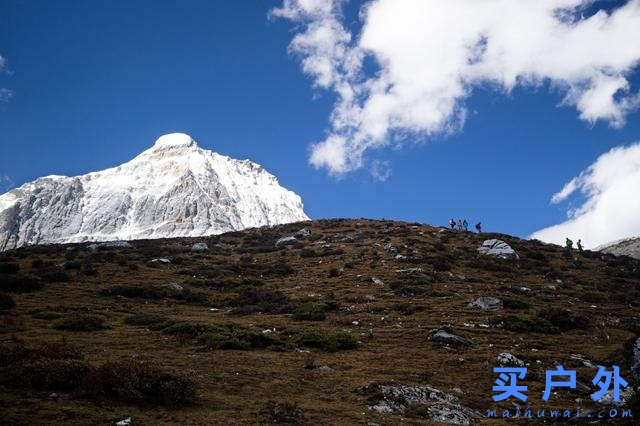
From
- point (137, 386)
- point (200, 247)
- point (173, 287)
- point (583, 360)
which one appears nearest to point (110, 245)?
point (200, 247)

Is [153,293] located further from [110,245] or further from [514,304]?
[110,245]

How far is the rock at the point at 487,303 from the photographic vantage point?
26.0 m

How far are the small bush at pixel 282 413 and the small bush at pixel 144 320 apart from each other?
10.9 m

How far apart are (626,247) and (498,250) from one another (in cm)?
3551

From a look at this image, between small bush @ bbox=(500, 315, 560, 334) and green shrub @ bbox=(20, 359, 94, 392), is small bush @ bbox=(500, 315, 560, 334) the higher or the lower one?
the higher one

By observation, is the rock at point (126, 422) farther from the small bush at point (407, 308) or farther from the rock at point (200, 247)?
the rock at point (200, 247)

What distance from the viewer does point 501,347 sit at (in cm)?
1934

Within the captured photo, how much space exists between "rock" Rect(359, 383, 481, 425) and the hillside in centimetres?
6

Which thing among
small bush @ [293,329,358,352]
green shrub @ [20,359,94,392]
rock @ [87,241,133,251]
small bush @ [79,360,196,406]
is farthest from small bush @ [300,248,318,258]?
green shrub @ [20,359,94,392]

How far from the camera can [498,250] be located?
4372cm

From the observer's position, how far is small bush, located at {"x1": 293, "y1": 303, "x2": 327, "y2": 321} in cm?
2395

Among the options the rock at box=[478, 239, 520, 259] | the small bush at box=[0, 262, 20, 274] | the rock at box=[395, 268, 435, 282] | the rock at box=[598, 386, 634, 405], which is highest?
the rock at box=[478, 239, 520, 259]

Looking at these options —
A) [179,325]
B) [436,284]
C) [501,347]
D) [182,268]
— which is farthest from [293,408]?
[182,268]

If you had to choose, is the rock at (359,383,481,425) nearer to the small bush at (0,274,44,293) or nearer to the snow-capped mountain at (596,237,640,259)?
the small bush at (0,274,44,293)
